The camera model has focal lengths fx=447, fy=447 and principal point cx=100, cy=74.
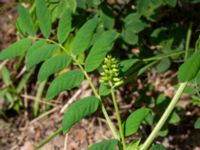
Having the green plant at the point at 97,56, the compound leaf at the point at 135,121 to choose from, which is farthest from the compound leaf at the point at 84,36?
the compound leaf at the point at 135,121

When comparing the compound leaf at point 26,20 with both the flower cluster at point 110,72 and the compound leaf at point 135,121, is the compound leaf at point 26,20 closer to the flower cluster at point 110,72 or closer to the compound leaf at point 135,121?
the flower cluster at point 110,72

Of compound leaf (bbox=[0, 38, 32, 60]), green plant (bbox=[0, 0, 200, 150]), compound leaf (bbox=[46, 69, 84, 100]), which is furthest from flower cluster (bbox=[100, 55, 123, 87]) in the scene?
compound leaf (bbox=[0, 38, 32, 60])

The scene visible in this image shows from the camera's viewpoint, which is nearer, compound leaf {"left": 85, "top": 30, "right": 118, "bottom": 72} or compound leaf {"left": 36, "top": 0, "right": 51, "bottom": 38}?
compound leaf {"left": 85, "top": 30, "right": 118, "bottom": 72}

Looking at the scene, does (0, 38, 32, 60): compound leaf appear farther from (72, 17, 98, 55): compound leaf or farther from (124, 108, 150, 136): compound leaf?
(124, 108, 150, 136): compound leaf

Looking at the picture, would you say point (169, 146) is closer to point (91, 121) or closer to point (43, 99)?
point (91, 121)

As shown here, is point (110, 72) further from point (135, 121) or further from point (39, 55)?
point (39, 55)

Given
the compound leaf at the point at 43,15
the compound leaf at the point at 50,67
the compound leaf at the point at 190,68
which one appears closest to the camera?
A: the compound leaf at the point at 190,68

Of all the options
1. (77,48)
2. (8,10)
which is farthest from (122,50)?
(8,10)
